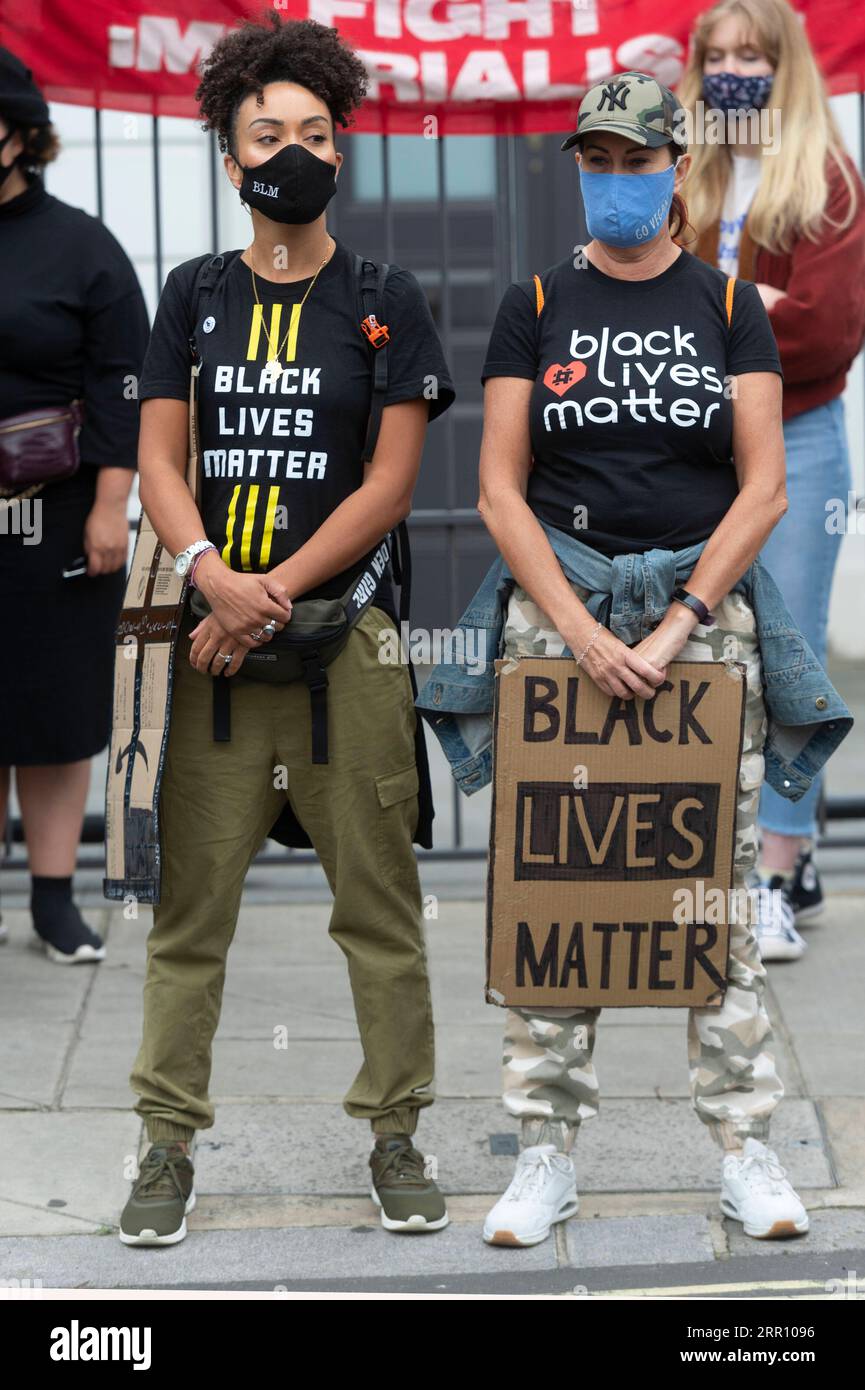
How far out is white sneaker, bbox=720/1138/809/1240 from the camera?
3.41 m

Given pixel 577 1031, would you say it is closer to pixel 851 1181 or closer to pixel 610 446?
pixel 851 1181

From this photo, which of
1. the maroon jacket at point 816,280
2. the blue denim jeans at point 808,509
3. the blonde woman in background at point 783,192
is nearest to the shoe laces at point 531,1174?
the blue denim jeans at point 808,509

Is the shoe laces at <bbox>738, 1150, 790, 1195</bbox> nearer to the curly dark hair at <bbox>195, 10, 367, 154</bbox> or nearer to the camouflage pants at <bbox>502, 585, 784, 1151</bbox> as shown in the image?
the camouflage pants at <bbox>502, 585, 784, 1151</bbox>

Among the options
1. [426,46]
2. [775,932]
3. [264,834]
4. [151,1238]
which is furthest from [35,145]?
[775,932]

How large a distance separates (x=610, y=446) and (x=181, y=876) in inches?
44.4

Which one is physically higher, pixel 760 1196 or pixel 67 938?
pixel 760 1196

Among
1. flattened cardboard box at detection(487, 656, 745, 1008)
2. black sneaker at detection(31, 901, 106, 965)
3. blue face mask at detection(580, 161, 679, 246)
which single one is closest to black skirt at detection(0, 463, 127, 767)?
black sneaker at detection(31, 901, 106, 965)

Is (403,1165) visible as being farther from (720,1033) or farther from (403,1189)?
(720,1033)

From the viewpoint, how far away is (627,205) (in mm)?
3264

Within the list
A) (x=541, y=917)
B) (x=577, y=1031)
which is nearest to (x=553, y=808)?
(x=541, y=917)

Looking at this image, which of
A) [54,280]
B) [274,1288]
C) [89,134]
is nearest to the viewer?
[274,1288]

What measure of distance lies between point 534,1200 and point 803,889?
6.93ft

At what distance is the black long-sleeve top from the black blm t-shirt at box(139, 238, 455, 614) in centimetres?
125

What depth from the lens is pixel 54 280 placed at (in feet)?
15.3
